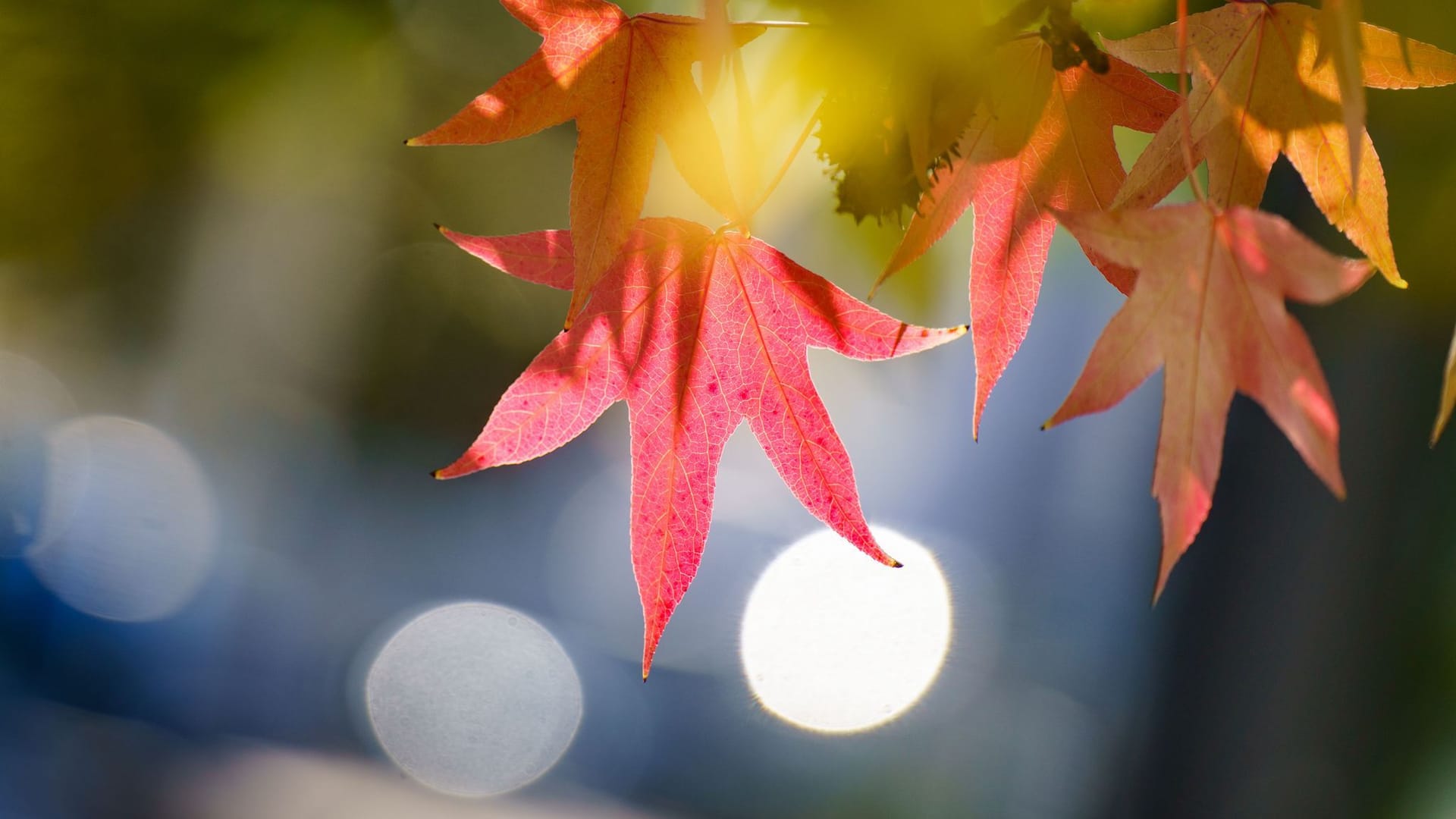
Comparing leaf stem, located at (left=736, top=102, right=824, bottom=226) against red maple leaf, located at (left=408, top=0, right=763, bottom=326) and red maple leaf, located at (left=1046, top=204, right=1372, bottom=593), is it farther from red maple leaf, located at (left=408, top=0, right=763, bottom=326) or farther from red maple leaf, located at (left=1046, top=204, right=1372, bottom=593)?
red maple leaf, located at (left=1046, top=204, right=1372, bottom=593)

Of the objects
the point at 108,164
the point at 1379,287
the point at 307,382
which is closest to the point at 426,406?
the point at 307,382

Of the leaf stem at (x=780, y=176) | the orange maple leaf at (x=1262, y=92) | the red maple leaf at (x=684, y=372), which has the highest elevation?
the orange maple leaf at (x=1262, y=92)

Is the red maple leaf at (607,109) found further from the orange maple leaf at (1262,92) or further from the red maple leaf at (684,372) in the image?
the orange maple leaf at (1262,92)

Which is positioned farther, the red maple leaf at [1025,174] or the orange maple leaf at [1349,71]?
the red maple leaf at [1025,174]

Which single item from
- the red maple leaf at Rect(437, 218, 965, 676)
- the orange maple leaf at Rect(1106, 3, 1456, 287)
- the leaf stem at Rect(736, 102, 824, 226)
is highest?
the orange maple leaf at Rect(1106, 3, 1456, 287)

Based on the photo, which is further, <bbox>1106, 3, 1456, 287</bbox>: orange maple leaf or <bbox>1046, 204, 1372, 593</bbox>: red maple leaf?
<bbox>1106, 3, 1456, 287</bbox>: orange maple leaf

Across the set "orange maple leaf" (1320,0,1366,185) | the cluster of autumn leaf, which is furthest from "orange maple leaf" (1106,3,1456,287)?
"orange maple leaf" (1320,0,1366,185)

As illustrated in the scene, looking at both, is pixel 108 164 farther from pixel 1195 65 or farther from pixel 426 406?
pixel 426 406

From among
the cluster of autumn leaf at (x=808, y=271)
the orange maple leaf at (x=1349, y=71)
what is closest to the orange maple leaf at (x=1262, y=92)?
the cluster of autumn leaf at (x=808, y=271)
